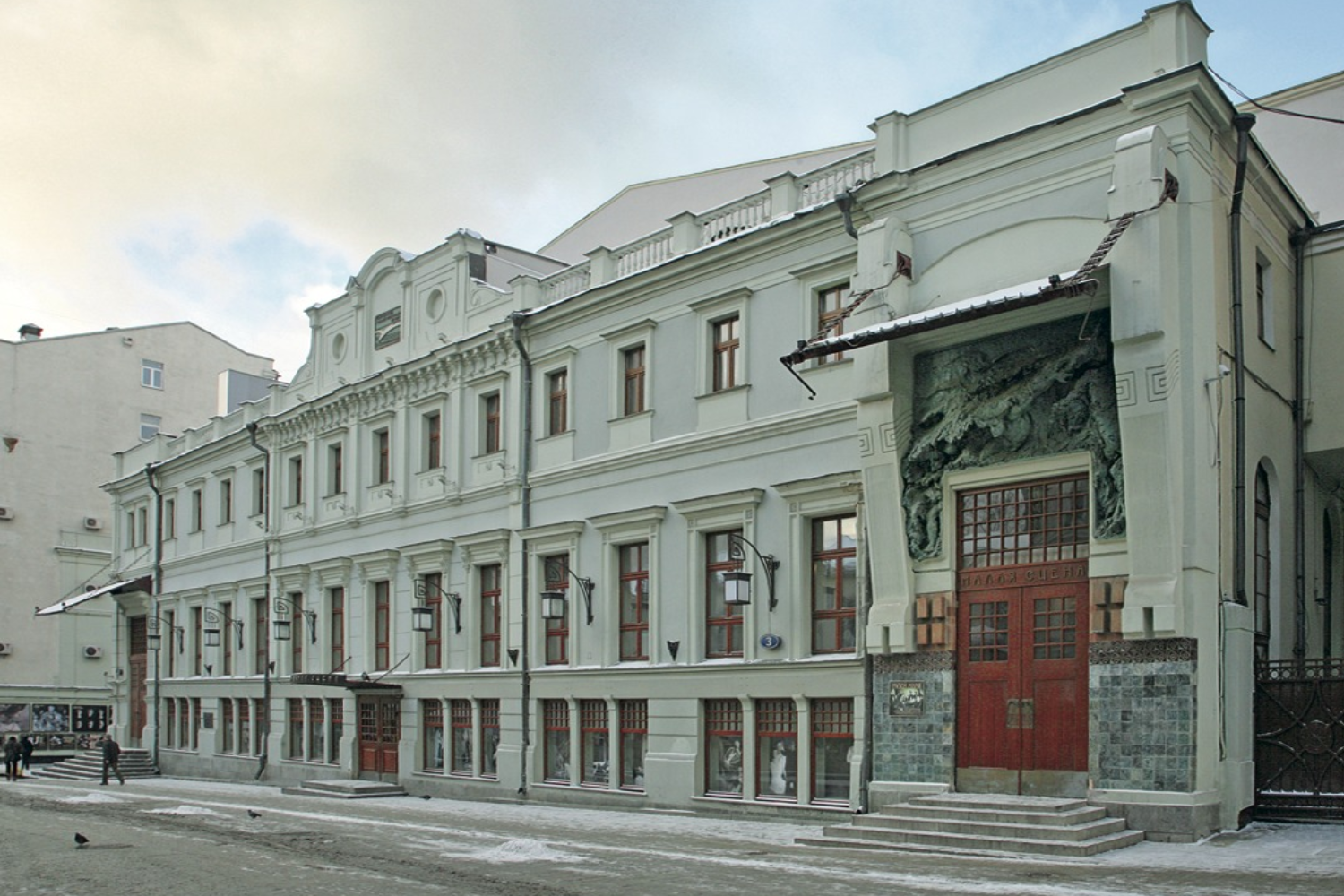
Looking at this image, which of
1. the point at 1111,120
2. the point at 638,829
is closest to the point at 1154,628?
the point at 1111,120

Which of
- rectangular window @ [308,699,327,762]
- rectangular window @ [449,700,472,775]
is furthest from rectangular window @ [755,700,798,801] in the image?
rectangular window @ [308,699,327,762]

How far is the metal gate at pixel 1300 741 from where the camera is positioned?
56.8ft

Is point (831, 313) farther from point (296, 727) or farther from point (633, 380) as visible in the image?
point (296, 727)

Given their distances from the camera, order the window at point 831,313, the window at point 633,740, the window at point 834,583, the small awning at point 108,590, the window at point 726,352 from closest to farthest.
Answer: the window at point 834,583 → the window at point 831,313 → the window at point 726,352 → the window at point 633,740 → the small awning at point 108,590

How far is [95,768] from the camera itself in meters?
40.4

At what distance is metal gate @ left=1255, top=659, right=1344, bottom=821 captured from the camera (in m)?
17.3

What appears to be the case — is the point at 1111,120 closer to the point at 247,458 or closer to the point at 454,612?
the point at 454,612

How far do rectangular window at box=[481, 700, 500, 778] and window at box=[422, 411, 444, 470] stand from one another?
5493mm

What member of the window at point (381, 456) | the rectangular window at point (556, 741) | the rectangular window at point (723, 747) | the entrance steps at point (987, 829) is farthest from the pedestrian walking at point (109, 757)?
the entrance steps at point (987, 829)

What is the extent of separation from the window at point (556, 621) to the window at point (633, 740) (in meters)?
2.19

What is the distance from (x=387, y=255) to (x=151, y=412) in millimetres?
27317

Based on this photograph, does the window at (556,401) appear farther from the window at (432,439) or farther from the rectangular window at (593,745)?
the rectangular window at (593,745)

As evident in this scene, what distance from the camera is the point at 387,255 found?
1291 inches

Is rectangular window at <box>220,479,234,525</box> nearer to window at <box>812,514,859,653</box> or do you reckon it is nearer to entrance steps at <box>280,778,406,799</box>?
entrance steps at <box>280,778,406,799</box>
